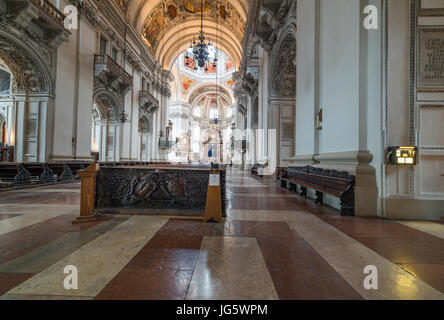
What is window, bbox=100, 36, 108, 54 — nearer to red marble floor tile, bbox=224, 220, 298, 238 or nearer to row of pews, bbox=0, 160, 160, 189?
row of pews, bbox=0, 160, 160, 189

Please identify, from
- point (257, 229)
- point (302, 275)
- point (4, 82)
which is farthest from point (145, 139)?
point (302, 275)

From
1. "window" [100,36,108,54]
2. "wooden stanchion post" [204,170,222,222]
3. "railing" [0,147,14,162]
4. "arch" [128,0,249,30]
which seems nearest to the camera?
"wooden stanchion post" [204,170,222,222]

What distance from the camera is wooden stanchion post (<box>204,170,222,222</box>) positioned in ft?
9.38

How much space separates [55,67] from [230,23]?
15.8 meters

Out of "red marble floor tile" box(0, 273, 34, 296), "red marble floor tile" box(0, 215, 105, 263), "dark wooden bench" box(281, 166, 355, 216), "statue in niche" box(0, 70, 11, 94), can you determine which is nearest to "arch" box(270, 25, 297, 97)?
"dark wooden bench" box(281, 166, 355, 216)

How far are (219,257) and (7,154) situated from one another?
1203 cm

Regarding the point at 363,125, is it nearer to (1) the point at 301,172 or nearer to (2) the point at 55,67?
(1) the point at 301,172

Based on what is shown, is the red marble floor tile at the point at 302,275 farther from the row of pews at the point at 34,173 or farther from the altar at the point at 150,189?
the row of pews at the point at 34,173

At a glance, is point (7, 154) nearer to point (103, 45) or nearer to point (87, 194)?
point (103, 45)

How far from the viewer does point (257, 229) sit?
257 cm

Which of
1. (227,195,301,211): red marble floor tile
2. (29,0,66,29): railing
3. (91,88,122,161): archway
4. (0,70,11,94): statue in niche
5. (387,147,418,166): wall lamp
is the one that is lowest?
(227,195,301,211): red marble floor tile

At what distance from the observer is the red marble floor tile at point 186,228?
2393mm

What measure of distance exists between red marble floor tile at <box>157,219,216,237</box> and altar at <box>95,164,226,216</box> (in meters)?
0.47
